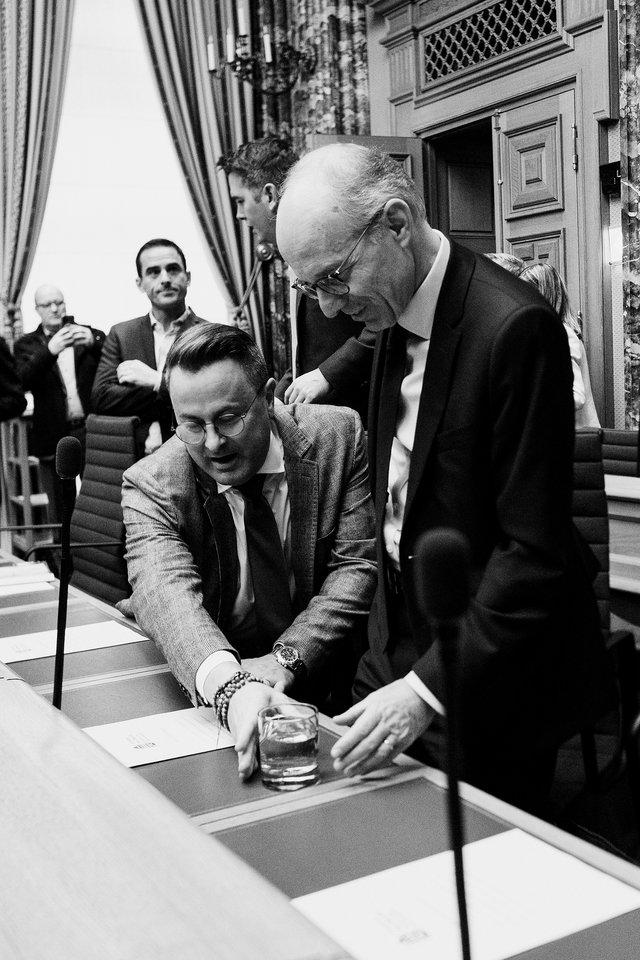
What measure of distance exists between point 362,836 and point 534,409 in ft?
1.74

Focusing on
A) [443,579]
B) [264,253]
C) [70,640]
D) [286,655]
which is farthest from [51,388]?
[443,579]

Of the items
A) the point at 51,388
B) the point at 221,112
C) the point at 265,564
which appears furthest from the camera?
the point at 221,112

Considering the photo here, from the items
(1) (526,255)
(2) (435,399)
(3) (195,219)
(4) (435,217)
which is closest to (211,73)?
(3) (195,219)

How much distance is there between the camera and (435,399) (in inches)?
52.3

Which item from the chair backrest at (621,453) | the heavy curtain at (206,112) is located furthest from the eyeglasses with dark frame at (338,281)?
the heavy curtain at (206,112)

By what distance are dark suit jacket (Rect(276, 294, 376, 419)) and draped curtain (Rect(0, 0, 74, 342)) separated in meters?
3.56

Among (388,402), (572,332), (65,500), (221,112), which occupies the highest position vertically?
(221,112)

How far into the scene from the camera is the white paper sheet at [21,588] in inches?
95.1

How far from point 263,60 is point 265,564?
5.00m

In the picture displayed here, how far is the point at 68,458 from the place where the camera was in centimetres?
128

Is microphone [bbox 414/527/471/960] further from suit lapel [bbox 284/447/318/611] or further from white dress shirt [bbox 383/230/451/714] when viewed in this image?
suit lapel [bbox 284/447/318/611]

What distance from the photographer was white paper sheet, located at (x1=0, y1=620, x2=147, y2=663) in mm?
1828

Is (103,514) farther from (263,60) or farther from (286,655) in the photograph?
(263,60)

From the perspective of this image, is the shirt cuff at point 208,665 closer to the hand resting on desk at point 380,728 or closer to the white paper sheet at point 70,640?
the hand resting on desk at point 380,728
